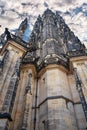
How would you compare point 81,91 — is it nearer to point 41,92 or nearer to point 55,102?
point 55,102

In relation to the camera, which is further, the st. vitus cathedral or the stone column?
the stone column

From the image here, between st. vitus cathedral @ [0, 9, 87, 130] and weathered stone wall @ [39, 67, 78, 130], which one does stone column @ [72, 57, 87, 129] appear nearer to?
st. vitus cathedral @ [0, 9, 87, 130]

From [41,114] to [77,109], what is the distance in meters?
2.44

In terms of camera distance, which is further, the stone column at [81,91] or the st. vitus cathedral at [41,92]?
the stone column at [81,91]

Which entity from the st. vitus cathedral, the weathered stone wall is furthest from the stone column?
the weathered stone wall

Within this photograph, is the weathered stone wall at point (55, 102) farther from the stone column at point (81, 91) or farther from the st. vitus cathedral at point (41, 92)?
the stone column at point (81, 91)

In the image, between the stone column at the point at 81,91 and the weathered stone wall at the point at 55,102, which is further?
the stone column at the point at 81,91

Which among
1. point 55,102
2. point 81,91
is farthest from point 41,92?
point 81,91

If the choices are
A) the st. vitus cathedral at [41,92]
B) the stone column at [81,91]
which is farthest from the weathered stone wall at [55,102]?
the stone column at [81,91]

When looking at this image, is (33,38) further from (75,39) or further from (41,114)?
(41,114)

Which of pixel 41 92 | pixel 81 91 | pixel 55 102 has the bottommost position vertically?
pixel 55 102

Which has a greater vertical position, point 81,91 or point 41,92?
point 41,92

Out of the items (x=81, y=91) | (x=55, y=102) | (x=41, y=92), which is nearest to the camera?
(x=81, y=91)

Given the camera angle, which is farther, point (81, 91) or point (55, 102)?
point (55, 102)
